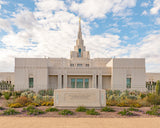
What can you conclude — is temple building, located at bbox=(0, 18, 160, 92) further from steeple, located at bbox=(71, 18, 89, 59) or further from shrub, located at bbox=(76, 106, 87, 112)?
shrub, located at bbox=(76, 106, 87, 112)

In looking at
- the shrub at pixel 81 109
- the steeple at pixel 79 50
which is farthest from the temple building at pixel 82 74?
the shrub at pixel 81 109

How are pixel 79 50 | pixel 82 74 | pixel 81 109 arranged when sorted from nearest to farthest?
pixel 81 109 < pixel 82 74 < pixel 79 50

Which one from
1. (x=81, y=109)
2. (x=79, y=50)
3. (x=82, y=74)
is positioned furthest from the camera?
(x=79, y=50)

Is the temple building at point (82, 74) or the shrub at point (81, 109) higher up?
the temple building at point (82, 74)

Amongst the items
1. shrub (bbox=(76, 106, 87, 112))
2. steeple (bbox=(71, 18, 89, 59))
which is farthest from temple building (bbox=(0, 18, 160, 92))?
shrub (bbox=(76, 106, 87, 112))

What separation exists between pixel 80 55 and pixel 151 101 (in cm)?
2394

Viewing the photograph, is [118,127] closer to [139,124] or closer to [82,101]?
[139,124]

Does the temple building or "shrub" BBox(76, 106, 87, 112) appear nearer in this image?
"shrub" BBox(76, 106, 87, 112)

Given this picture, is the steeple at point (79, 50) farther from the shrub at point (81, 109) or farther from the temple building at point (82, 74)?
the shrub at point (81, 109)

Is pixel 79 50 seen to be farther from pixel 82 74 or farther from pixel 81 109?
pixel 81 109

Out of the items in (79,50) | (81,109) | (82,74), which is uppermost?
(79,50)

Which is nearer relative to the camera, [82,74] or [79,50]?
[82,74]

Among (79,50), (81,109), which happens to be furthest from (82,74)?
(79,50)

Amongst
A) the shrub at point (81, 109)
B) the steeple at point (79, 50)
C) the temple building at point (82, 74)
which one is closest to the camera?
the shrub at point (81, 109)
